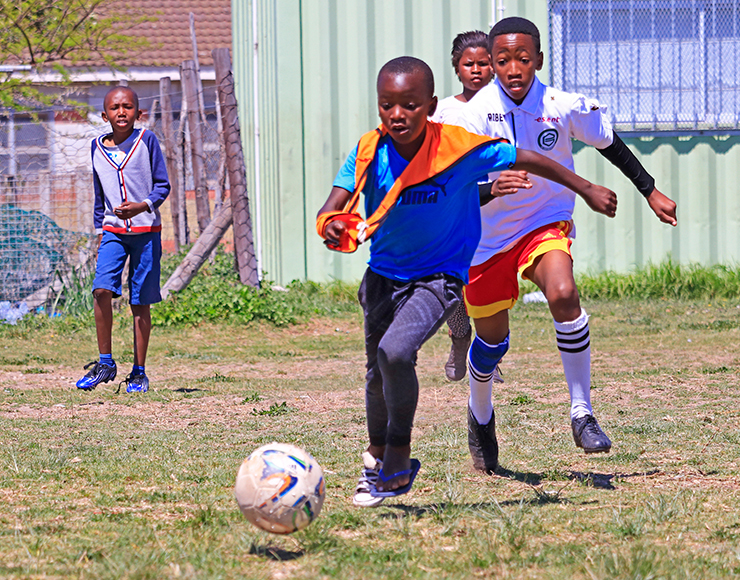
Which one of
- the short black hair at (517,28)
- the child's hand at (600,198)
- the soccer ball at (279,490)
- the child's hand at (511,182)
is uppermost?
the short black hair at (517,28)

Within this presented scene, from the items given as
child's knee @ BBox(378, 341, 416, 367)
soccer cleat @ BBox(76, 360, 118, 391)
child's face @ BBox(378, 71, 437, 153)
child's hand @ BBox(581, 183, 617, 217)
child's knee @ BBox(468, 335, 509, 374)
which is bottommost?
soccer cleat @ BBox(76, 360, 118, 391)

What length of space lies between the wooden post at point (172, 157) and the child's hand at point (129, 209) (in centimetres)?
660

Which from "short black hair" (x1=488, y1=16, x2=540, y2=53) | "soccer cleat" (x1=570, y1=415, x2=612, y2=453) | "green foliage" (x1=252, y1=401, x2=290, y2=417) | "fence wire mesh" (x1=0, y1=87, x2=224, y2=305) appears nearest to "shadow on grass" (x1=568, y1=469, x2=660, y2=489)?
"soccer cleat" (x1=570, y1=415, x2=612, y2=453)

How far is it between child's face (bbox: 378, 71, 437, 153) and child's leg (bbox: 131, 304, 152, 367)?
380cm

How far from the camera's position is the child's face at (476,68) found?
6512 millimetres

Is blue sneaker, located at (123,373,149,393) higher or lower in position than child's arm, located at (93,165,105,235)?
lower

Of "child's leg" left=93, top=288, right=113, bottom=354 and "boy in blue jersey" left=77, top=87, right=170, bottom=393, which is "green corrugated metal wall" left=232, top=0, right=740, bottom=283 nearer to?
"boy in blue jersey" left=77, top=87, right=170, bottom=393

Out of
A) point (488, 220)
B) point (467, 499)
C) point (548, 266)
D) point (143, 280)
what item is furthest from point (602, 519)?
point (143, 280)

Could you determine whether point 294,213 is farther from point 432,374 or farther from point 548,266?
point 548,266

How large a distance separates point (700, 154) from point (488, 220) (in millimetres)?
8585

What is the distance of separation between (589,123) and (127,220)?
3548 millimetres

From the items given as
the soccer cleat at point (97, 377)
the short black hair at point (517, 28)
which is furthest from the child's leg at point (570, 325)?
the soccer cleat at point (97, 377)

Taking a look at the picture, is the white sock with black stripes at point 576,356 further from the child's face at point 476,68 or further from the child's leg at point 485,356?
the child's face at point 476,68

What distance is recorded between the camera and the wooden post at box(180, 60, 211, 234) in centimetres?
1291
